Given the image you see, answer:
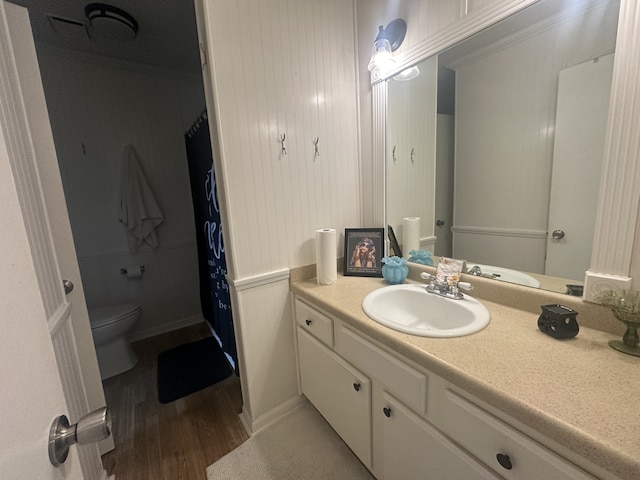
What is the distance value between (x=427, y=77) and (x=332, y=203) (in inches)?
31.4

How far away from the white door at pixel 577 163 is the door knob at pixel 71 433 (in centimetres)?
134

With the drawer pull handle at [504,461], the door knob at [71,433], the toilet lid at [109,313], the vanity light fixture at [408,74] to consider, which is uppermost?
the vanity light fixture at [408,74]

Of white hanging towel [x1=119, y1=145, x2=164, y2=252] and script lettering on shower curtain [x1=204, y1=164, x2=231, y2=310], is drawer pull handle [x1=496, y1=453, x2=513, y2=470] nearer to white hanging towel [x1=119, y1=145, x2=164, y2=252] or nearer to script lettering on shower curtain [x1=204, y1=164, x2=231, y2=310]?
script lettering on shower curtain [x1=204, y1=164, x2=231, y2=310]

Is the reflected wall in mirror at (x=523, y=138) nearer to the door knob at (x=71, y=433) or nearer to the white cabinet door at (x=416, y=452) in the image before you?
the white cabinet door at (x=416, y=452)

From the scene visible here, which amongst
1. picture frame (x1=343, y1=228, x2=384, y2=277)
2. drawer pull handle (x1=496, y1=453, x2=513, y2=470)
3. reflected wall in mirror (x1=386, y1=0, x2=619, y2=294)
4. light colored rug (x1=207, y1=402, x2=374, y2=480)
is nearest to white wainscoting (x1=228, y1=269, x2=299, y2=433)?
light colored rug (x1=207, y1=402, x2=374, y2=480)

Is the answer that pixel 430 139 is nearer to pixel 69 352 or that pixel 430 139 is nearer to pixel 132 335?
pixel 69 352

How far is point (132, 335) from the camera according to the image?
8.05ft

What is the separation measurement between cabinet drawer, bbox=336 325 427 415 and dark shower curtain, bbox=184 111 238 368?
1.00 m

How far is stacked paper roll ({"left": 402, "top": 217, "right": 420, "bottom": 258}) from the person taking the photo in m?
1.45

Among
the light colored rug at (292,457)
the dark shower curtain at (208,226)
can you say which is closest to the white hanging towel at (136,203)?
the dark shower curtain at (208,226)

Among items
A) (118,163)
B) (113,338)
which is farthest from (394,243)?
(118,163)

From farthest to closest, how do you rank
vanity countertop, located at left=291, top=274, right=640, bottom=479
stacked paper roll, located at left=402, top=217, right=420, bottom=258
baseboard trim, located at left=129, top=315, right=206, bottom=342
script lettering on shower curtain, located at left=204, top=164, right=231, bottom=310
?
1. baseboard trim, located at left=129, top=315, right=206, bottom=342
2. script lettering on shower curtain, located at left=204, top=164, right=231, bottom=310
3. stacked paper roll, located at left=402, top=217, right=420, bottom=258
4. vanity countertop, located at left=291, top=274, right=640, bottom=479

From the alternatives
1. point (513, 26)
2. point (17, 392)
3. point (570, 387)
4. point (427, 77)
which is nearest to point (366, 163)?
point (427, 77)

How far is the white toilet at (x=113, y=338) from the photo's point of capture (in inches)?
74.8
